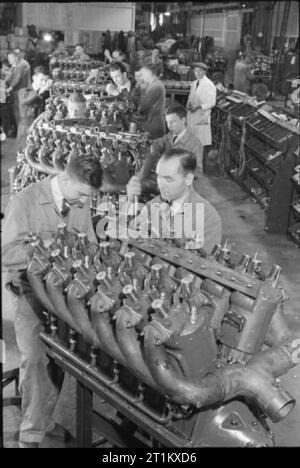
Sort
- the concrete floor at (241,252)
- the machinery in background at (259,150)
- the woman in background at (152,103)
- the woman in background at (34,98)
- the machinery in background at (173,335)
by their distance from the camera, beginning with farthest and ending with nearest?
1. the woman in background at (34,98)
2. the machinery in background at (259,150)
3. the woman in background at (152,103)
4. the concrete floor at (241,252)
5. the machinery in background at (173,335)

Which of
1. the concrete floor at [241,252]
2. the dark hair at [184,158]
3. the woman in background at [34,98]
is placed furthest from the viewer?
the woman in background at [34,98]

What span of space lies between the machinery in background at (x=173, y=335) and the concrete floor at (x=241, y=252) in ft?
0.84

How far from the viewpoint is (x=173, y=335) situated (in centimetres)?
139

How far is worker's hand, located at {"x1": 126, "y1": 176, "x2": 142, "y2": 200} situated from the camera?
2826 mm

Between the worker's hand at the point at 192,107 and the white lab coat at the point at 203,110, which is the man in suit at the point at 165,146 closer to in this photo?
the white lab coat at the point at 203,110

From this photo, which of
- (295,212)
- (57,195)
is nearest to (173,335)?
(57,195)

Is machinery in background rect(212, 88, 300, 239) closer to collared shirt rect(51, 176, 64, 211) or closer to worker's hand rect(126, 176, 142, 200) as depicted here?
worker's hand rect(126, 176, 142, 200)

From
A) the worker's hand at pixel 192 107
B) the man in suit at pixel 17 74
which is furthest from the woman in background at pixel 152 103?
the man in suit at pixel 17 74

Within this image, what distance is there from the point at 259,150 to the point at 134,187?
2.77 metres

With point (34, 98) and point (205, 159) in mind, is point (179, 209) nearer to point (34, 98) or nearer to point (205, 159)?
point (34, 98)

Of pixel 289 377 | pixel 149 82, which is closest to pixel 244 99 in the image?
pixel 149 82

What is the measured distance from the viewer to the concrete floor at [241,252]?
88.1 inches

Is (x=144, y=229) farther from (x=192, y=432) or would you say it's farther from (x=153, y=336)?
(x=192, y=432)

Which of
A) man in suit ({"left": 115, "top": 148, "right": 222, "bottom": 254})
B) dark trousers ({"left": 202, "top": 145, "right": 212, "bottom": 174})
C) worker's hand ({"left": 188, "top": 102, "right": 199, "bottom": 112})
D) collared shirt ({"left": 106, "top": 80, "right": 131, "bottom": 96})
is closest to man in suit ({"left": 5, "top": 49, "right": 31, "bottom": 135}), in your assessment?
collared shirt ({"left": 106, "top": 80, "right": 131, "bottom": 96})
